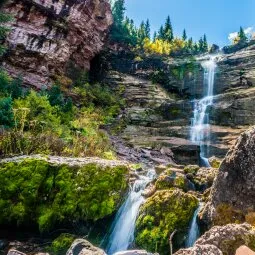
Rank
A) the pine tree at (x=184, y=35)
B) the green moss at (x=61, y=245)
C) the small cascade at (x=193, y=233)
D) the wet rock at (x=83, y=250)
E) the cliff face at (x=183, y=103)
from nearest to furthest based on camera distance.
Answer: the wet rock at (x=83, y=250)
the small cascade at (x=193, y=233)
the green moss at (x=61, y=245)
the cliff face at (x=183, y=103)
the pine tree at (x=184, y=35)

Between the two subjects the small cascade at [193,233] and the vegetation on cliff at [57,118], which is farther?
the vegetation on cliff at [57,118]

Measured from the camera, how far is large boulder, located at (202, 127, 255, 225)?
612 centimetres

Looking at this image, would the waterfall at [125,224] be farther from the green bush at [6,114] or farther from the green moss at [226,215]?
the green bush at [6,114]

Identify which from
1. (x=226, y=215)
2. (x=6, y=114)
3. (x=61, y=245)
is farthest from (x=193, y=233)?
(x=6, y=114)

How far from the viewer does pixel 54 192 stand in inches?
313

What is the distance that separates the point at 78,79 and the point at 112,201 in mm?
19007

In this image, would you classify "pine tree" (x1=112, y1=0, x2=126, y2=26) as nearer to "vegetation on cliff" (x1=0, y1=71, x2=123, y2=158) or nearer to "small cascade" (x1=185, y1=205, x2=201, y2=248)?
"vegetation on cliff" (x1=0, y1=71, x2=123, y2=158)

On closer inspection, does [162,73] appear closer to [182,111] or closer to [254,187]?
[182,111]

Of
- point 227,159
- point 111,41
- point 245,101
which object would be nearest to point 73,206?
point 227,159

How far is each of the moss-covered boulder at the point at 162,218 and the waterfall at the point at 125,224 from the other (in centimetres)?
43

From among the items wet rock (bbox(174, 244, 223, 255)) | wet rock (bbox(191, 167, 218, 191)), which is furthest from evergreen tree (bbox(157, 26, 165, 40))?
wet rock (bbox(174, 244, 223, 255))

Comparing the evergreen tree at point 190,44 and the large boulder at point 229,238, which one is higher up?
the evergreen tree at point 190,44

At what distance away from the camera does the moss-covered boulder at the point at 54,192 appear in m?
7.62

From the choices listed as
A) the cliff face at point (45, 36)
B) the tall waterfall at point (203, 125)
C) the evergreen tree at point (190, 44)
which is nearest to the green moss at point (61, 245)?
the tall waterfall at point (203, 125)
